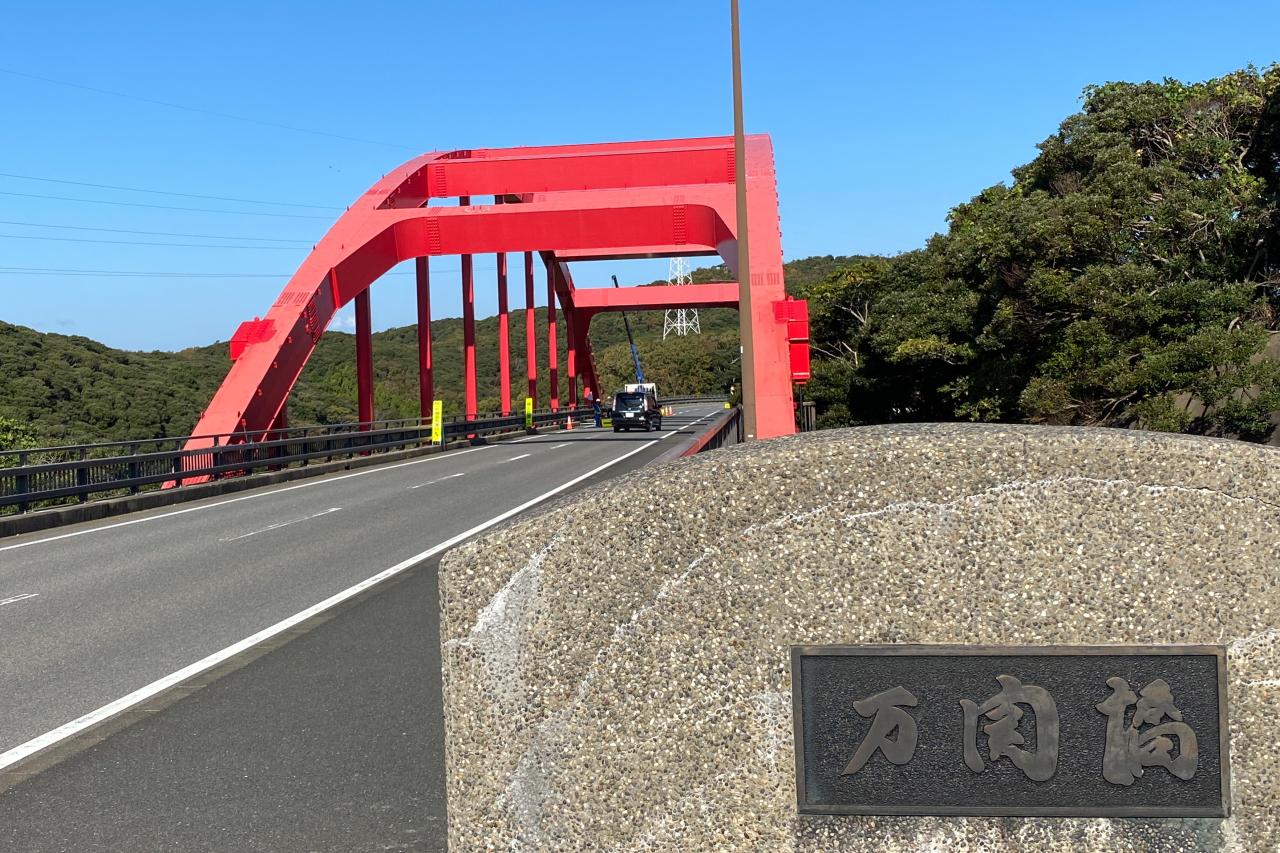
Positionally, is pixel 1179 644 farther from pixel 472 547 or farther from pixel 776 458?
pixel 472 547

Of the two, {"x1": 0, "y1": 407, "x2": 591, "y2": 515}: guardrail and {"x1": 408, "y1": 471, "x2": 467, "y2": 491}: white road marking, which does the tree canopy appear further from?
{"x1": 0, "y1": 407, "x2": 591, "y2": 515}: guardrail

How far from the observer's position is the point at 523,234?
109ft

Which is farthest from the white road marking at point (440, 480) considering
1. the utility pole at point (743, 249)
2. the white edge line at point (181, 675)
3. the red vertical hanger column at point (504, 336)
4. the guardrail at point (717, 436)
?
the red vertical hanger column at point (504, 336)

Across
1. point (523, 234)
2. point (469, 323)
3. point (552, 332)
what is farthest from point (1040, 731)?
point (552, 332)

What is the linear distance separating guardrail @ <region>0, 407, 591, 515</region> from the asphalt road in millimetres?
1853

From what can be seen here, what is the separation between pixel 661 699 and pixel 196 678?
16.5 ft

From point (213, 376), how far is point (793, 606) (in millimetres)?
84093

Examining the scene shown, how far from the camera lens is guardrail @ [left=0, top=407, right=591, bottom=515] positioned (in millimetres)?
17531

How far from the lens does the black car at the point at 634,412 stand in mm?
53750

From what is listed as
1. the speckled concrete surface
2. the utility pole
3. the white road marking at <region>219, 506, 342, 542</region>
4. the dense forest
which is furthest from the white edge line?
the dense forest

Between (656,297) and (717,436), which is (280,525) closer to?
(717,436)

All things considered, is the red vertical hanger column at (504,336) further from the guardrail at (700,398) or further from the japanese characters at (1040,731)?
the guardrail at (700,398)

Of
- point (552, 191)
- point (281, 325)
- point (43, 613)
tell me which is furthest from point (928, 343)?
point (43, 613)

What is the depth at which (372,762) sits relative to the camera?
209 inches
